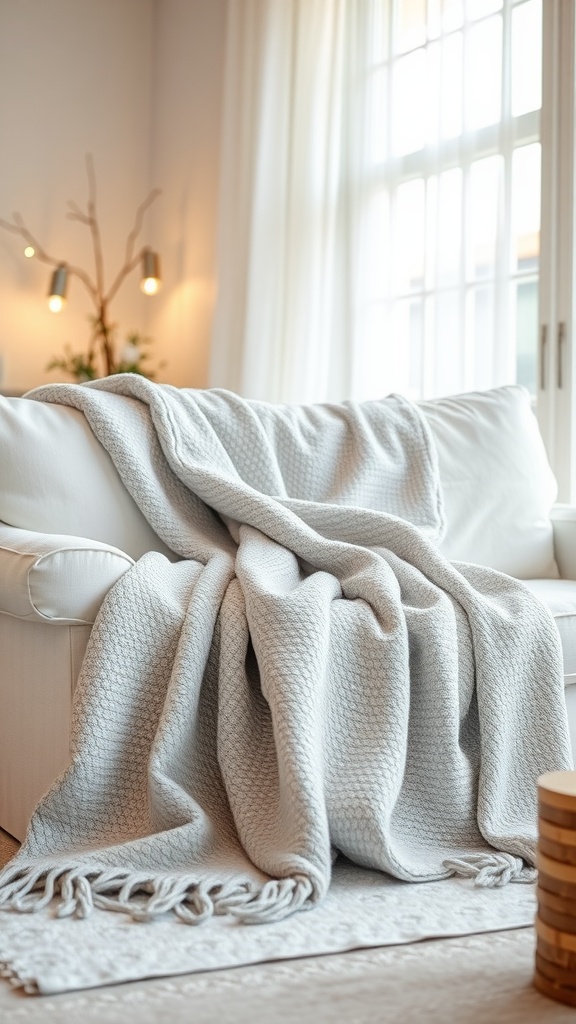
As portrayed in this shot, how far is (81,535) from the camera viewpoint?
6.46ft

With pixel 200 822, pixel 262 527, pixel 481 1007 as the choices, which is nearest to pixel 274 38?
pixel 262 527

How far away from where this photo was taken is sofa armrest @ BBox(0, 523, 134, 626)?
1599 millimetres

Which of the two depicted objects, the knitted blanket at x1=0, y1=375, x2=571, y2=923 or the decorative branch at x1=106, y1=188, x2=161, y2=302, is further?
the decorative branch at x1=106, y1=188, x2=161, y2=302

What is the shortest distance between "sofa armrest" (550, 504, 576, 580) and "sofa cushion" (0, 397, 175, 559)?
0.96 meters

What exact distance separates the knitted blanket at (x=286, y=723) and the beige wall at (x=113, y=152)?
8.86ft

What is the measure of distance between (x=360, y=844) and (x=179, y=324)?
344 centimetres

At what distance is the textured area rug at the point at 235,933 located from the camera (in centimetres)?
118

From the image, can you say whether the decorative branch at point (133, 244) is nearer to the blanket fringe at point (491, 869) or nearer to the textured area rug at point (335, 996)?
the blanket fringe at point (491, 869)

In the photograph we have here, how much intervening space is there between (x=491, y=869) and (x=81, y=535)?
0.91m

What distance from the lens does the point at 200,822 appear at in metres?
1.50

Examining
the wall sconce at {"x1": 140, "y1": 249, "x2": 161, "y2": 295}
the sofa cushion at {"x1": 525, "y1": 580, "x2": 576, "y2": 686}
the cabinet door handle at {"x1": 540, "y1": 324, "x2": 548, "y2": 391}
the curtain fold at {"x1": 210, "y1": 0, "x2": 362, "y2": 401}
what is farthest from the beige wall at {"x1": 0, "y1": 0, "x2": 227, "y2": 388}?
the sofa cushion at {"x1": 525, "y1": 580, "x2": 576, "y2": 686}

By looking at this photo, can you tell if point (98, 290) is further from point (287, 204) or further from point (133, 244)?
point (287, 204)

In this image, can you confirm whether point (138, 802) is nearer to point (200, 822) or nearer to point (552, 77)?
point (200, 822)

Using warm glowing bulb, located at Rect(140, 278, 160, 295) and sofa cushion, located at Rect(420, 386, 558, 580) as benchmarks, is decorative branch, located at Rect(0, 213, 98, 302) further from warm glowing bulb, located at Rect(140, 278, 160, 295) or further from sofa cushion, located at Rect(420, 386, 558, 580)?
sofa cushion, located at Rect(420, 386, 558, 580)
